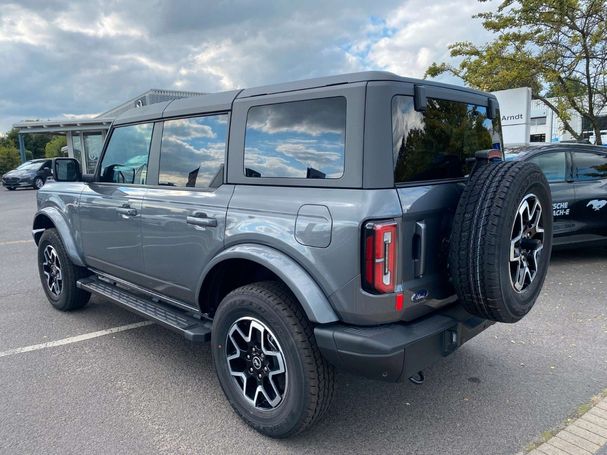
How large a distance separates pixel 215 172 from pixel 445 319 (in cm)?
169

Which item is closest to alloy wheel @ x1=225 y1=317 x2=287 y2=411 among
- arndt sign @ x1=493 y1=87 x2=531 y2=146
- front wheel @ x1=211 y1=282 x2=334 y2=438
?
front wheel @ x1=211 y1=282 x2=334 y2=438

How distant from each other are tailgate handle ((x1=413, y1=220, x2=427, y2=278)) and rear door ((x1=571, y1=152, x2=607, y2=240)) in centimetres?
458

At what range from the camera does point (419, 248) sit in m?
2.43

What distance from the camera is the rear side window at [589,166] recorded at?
6.17 meters

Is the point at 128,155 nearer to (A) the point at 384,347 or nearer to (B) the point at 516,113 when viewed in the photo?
(A) the point at 384,347

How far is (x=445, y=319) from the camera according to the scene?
8.47 feet

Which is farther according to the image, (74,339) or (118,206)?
(74,339)

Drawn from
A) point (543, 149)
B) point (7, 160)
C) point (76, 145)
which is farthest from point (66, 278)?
point (7, 160)

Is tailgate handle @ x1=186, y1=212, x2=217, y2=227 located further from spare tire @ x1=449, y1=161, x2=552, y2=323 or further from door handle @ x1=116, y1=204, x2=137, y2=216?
spare tire @ x1=449, y1=161, x2=552, y2=323

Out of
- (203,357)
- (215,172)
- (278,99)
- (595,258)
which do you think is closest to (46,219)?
(203,357)

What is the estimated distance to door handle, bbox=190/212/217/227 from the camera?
9.59 feet

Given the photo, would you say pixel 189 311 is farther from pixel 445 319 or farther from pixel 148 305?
pixel 445 319

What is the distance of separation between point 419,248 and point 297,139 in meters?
0.90

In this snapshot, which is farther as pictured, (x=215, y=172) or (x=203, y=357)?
(x=203, y=357)
